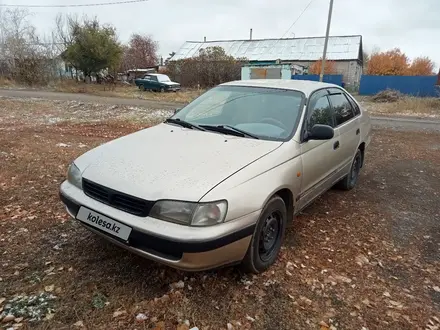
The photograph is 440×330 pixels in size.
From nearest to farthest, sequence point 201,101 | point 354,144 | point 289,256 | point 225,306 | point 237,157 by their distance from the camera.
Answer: point 225,306, point 237,157, point 289,256, point 201,101, point 354,144

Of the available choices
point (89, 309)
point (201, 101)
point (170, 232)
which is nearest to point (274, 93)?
point (201, 101)

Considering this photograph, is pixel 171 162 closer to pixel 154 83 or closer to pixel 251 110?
pixel 251 110

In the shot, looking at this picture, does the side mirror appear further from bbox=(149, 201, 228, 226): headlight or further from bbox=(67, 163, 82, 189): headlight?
bbox=(67, 163, 82, 189): headlight

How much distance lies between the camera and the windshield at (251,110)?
10.1ft

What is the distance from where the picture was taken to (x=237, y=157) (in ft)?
8.30

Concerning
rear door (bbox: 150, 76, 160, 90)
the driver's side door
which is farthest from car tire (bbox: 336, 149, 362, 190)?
rear door (bbox: 150, 76, 160, 90)

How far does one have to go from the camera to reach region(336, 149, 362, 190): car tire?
15.0 ft

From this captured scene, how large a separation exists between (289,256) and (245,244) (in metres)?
0.84

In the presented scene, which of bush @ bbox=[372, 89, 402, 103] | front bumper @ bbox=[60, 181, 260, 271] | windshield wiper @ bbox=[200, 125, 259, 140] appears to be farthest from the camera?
bush @ bbox=[372, 89, 402, 103]

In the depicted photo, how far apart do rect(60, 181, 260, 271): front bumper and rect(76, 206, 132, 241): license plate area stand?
0.10 ft

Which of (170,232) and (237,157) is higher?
(237,157)

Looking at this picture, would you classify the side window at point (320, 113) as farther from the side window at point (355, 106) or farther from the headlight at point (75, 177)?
the headlight at point (75, 177)

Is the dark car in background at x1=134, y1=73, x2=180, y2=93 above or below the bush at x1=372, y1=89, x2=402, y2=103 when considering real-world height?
above

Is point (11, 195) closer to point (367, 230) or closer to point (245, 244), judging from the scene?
point (245, 244)
